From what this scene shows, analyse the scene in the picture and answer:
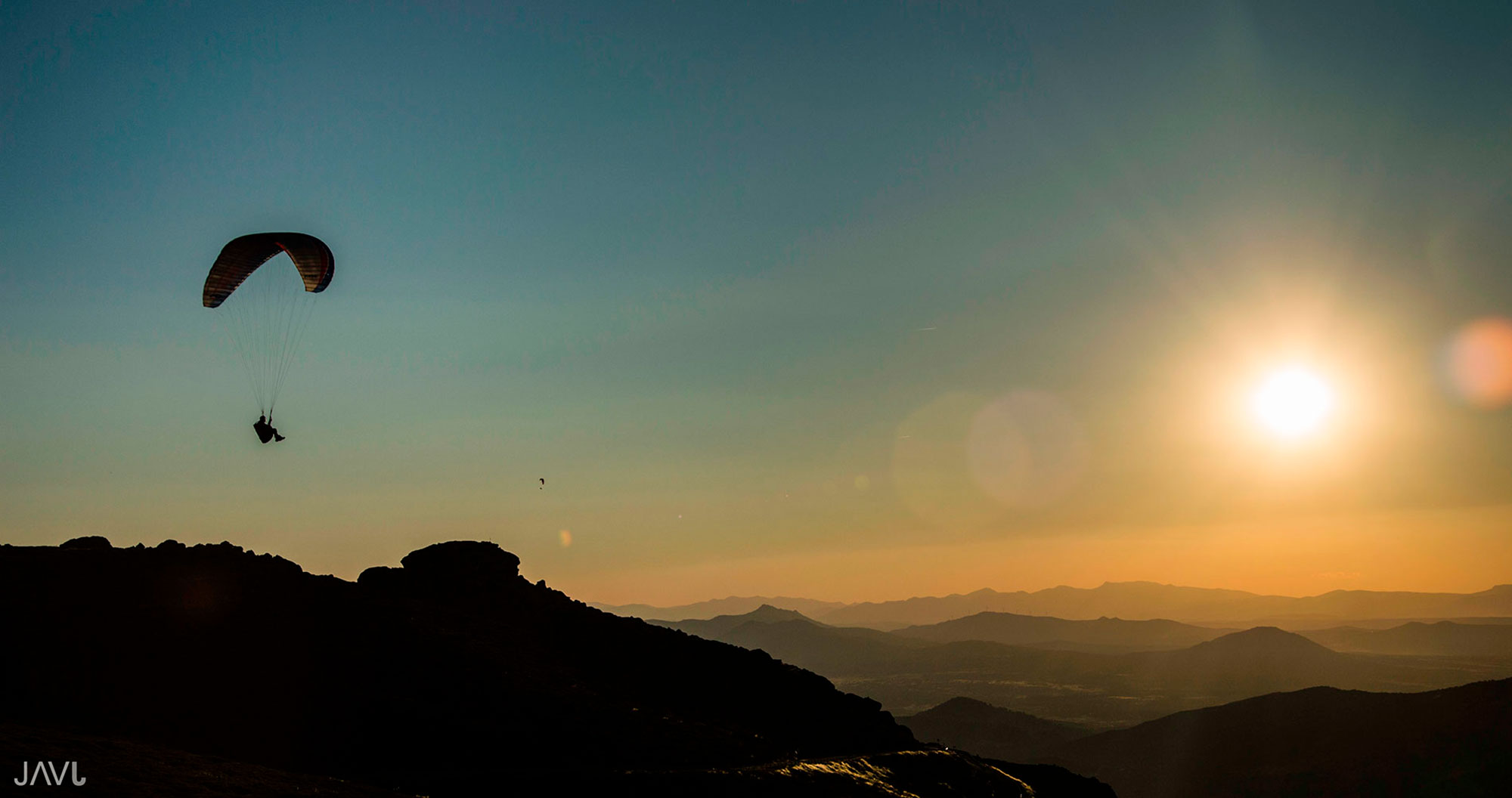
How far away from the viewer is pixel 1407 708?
73.2 m

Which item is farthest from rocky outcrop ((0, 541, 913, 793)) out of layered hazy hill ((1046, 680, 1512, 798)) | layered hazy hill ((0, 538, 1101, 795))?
layered hazy hill ((1046, 680, 1512, 798))

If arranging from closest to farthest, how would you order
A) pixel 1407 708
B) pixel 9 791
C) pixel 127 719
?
pixel 9 791, pixel 127 719, pixel 1407 708

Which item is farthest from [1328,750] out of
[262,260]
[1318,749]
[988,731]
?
[262,260]

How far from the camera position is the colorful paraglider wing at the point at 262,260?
2917 cm

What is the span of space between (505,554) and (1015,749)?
103m

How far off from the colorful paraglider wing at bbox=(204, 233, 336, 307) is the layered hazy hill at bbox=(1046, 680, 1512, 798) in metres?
79.3

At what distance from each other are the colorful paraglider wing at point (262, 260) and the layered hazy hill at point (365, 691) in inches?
356

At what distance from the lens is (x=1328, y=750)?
73.3 metres

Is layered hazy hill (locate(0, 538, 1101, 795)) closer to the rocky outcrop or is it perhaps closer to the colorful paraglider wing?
the rocky outcrop

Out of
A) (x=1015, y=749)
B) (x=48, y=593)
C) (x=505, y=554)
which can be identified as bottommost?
(x=1015, y=749)

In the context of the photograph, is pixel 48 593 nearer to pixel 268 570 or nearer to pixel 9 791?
pixel 268 570

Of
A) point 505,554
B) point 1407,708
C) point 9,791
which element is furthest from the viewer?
point 1407,708

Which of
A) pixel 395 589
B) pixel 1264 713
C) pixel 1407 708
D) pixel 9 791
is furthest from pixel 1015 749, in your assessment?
pixel 9 791

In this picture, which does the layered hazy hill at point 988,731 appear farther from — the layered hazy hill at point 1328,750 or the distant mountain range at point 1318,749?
the layered hazy hill at point 1328,750
